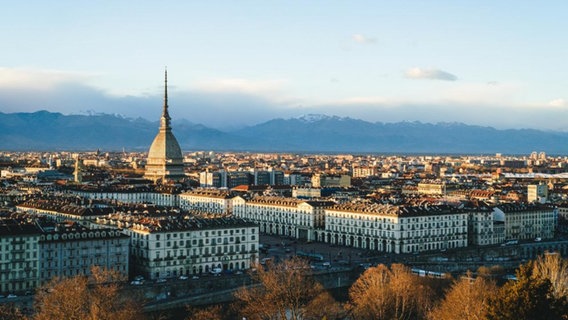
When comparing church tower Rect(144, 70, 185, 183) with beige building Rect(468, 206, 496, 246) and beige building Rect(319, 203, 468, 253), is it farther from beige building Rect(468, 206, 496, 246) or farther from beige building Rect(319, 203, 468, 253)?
beige building Rect(468, 206, 496, 246)

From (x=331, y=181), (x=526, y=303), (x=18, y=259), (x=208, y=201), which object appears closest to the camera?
(x=526, y=303)

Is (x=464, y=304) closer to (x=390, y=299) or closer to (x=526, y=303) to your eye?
(x=390, y=299)

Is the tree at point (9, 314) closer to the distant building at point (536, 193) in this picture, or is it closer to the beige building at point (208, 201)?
the beige building at point (208, 201)

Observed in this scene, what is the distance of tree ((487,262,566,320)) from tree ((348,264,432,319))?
10936 millimetres

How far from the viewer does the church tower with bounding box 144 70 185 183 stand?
138 m

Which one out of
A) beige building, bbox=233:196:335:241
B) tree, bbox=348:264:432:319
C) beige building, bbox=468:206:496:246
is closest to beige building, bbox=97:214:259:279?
tree, bbox=348:264:432:319

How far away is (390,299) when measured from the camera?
45.0 m

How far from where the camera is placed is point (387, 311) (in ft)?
147

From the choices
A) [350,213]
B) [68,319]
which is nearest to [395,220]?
[350,213]

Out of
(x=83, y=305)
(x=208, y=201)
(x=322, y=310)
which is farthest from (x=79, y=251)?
(x=208, y=201)

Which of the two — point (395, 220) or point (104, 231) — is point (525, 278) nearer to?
point (104, 231)

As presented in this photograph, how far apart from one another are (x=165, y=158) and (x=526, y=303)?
11079 cm

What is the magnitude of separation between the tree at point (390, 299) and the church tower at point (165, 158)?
9185 centimetres

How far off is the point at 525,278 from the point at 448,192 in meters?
83.7
